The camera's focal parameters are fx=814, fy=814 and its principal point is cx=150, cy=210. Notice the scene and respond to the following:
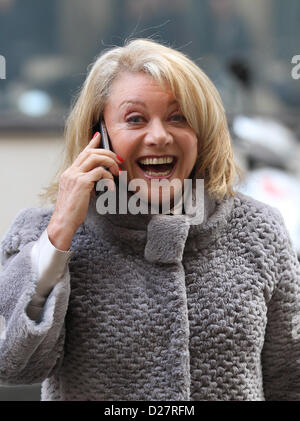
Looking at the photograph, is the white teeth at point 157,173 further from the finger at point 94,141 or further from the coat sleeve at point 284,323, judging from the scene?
the coat sleeve at point 284,323

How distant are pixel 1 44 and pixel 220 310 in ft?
13.1

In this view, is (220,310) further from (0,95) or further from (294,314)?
(0,95)

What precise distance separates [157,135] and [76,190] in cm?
21

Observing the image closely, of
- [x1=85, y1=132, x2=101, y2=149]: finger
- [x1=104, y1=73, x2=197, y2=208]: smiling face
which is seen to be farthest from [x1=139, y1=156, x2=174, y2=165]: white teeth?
[x1=85, y1=132, x2=101, y2=149]: finger

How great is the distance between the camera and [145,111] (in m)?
1.73

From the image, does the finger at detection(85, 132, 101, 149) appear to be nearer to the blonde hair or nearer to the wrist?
the blonde hair

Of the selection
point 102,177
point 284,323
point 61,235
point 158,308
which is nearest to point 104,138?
point 102,177

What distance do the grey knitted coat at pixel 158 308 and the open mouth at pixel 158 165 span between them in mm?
95

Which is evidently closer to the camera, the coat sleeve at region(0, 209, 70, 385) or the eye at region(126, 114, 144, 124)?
the coat sleeve at region(0, 209, 70, 385)

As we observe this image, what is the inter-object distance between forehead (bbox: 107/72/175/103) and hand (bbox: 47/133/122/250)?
0.14 m

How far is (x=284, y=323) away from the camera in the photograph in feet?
5.91

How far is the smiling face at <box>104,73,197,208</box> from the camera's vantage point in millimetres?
1725

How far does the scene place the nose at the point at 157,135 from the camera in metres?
1.71

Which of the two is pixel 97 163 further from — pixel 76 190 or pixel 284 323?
pixel 284 323
